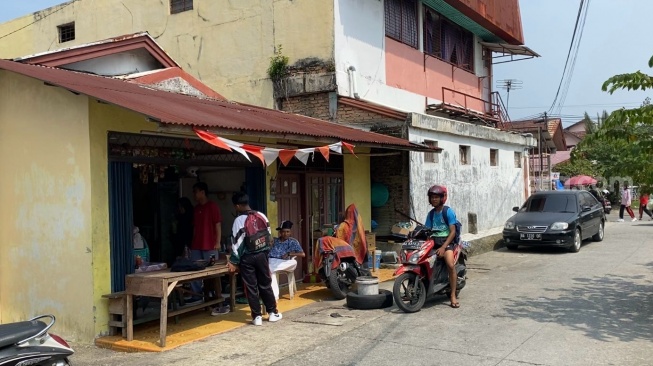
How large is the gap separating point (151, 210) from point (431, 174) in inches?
265

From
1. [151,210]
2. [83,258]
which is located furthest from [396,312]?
[151,210]

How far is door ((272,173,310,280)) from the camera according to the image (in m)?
10.6

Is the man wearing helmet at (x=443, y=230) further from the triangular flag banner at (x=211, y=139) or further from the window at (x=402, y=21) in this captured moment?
the window at (x=402, y=21)

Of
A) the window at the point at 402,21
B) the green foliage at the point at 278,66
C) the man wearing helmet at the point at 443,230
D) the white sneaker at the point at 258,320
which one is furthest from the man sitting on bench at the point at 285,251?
the window at the point at 402,21

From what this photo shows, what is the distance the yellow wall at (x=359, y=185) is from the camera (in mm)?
12305

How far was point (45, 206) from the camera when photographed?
24.3 ft

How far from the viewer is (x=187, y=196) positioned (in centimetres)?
1102

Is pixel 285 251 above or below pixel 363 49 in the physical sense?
below

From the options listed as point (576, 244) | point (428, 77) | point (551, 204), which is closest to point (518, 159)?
point (428, 77)

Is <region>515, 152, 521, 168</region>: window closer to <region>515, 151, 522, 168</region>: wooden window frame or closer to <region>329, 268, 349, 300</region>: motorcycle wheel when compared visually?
<region>515, 151, 522, 168</region>: wooden window frame

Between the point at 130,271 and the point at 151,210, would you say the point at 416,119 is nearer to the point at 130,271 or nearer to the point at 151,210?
the point at 151,210

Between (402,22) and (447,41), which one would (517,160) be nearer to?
(447,41)

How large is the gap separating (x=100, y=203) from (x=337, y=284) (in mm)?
3849

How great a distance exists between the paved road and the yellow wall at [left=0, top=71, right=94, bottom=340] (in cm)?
87
